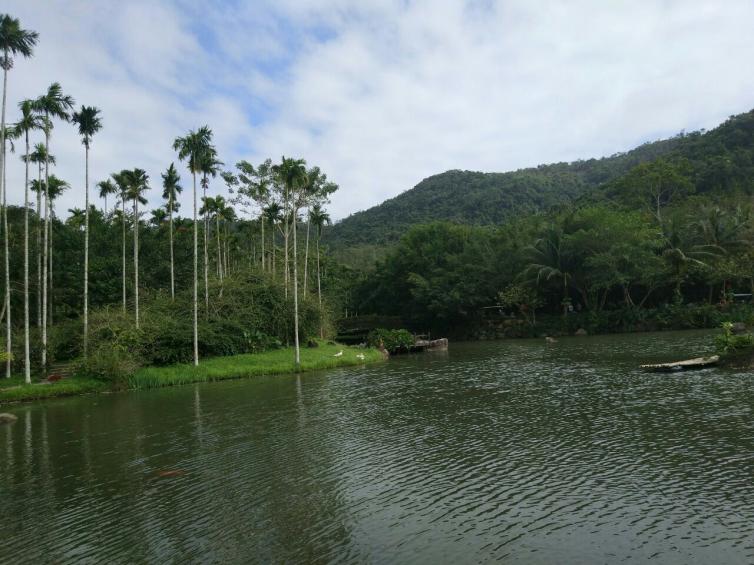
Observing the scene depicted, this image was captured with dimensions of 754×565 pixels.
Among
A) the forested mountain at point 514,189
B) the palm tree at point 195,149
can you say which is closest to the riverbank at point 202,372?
the palm tree at point 195,149

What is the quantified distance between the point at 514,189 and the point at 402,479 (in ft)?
380

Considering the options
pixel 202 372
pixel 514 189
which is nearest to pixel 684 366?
pixel 202 372

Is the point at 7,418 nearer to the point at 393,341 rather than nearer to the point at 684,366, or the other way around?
the point at 684,366

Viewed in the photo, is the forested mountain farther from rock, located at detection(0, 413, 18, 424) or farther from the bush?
rock, located at detection(0, 413, 18, 424)

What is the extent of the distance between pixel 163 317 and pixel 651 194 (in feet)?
232

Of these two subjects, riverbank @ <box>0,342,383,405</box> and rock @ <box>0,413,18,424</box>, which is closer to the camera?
rock @ <box>0,413,18,424</box>

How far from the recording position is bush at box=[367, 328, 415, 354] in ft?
158

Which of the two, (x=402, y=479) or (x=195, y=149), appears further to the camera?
(x=195, y=149)

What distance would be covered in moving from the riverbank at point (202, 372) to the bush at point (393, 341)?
19.6 feet

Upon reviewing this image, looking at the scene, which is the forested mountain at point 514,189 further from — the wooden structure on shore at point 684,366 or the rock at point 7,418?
the rock at point 7,418

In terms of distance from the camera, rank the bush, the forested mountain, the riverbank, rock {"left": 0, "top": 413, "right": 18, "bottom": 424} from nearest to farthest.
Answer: rock {"left": 0, "top": 413, "right": 18, "bottom": 424} → the riverbank → the bush → the forested mountain

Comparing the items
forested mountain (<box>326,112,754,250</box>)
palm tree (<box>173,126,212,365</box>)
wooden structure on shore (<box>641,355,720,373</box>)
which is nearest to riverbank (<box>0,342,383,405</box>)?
palm tree (<box>173,126,212,365</box>)

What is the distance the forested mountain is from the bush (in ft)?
162

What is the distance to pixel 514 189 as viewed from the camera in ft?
395
